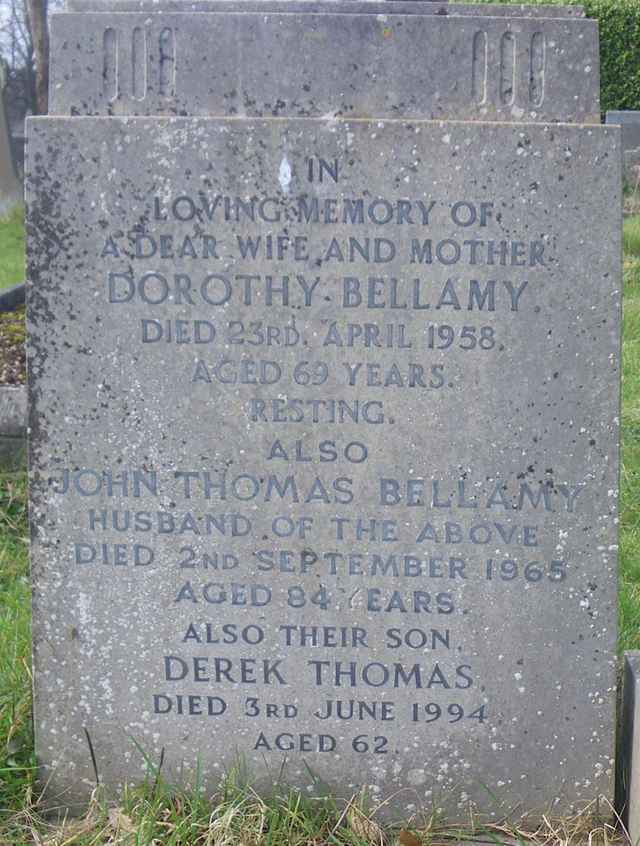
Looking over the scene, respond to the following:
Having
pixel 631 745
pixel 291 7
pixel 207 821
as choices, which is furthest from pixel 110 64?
pixel 631 745

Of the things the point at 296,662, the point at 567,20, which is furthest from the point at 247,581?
the point at 567,20

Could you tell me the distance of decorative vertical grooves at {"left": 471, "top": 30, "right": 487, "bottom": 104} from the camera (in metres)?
2.21

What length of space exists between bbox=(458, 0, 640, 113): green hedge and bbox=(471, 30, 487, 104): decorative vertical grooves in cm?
1109

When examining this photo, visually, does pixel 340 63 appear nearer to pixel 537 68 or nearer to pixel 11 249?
pixel 537 68

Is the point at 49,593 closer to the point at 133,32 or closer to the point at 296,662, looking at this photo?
the point at 296,662

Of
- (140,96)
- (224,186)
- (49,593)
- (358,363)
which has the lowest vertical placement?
(49,593)

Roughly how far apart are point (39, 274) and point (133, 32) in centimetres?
57

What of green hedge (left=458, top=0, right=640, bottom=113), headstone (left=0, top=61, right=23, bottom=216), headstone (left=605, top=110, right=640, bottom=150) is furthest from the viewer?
headstone (left=0, top=61, right=23, bottom=216)

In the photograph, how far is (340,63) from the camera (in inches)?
87.5

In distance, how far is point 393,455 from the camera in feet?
7.61

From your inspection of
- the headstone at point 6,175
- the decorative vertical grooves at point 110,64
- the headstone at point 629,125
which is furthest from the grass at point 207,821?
the headstone at point 6,175

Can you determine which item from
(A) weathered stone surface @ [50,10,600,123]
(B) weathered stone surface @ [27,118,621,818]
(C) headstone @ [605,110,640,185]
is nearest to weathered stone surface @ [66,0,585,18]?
(A) weathered stone surface @ [50,10,600,123]

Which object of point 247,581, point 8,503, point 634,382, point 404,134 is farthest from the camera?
point 634,382

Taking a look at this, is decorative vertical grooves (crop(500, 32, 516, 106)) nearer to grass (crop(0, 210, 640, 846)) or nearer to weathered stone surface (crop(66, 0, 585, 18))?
weathered stone surface (crop(66, 0, 585, 18))
